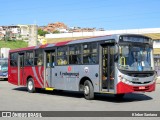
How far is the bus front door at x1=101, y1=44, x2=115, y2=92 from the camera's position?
49.9 feet

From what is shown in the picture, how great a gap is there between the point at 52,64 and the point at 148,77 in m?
Answer: 6.06

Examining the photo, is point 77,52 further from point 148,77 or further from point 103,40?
point 148,77

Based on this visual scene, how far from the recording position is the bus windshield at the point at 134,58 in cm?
1494

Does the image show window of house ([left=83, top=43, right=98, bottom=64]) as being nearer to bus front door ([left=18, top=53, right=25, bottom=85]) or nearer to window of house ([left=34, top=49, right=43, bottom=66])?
window of house ([left=34, top=49, right=43, bottom=66])

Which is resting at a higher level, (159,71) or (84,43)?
(84,43)

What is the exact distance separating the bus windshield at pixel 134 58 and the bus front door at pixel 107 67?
44cm

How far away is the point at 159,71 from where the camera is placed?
38.8 metres

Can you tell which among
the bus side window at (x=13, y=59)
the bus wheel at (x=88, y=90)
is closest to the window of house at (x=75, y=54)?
the bus wheel at (x=88, y=90)

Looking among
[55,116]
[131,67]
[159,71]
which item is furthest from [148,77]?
[159,71]

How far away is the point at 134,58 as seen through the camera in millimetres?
15180

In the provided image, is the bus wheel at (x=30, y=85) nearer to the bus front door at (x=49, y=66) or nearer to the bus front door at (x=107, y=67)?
the bus front door at (x=49, y=66)

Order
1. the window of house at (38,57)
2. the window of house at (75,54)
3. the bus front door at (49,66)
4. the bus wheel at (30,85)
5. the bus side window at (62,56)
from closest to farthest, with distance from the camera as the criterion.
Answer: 1. the window of house at (75,54)
2. the bus side window at (62,56)
3. the bus front door at (49,66)
4. the window of house at (38,57)
5. the bus wheel at (30,85)

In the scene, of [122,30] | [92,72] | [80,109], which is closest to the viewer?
[80,109]

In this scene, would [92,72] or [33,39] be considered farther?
[33,39]
